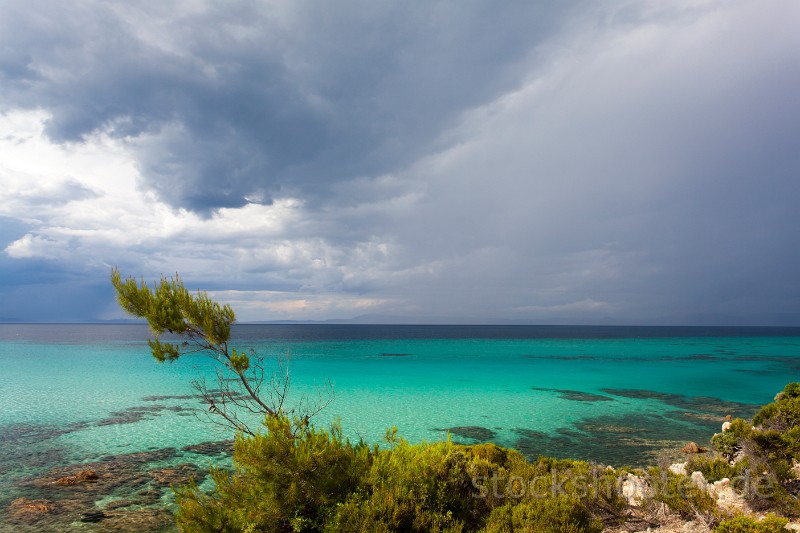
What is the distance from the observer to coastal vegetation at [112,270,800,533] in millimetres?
6914

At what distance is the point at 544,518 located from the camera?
691 cm

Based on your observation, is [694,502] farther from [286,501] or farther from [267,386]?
[267,386]

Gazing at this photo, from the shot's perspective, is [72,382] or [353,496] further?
[72,382]

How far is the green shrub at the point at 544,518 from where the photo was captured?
671 cm

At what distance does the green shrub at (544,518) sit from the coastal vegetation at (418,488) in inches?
0.8

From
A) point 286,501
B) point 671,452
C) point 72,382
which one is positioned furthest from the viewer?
point 72,382

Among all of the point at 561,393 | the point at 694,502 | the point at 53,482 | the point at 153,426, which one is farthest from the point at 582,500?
the point at 561,393

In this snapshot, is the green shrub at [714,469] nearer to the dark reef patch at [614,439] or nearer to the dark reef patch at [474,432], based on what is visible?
the dark reef patch at [614,439]

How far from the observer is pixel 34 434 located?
21.1m

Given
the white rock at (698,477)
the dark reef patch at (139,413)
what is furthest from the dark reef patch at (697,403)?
the dark reef patch at (139,413)

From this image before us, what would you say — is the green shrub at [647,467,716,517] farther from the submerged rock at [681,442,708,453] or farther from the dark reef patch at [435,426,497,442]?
the dark reef patch at [435,426,497,442]

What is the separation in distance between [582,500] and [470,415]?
2000 cm

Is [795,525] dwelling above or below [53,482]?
above

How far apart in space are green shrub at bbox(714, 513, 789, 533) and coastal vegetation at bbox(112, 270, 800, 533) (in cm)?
1
